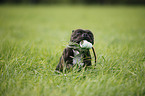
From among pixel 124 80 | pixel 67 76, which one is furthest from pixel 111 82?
pixel 67 76

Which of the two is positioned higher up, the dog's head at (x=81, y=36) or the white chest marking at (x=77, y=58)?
the dog's head at (x=81, y=36)

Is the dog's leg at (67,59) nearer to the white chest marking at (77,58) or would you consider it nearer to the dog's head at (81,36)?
the white chest marking at (77,58)

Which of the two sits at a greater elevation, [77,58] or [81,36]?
[81,36]

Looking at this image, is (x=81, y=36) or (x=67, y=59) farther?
(x=67, y=59)

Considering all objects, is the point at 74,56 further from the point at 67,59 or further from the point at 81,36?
the point at 81,36

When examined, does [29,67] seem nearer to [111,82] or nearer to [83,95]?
[83,95]

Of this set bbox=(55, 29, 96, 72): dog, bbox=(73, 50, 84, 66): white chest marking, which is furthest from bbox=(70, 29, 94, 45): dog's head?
bbox=(73, 50, 84, 66): white chest marking

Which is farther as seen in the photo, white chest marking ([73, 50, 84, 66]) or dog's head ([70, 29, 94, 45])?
white chest marking ([73, 50, 84, 66])

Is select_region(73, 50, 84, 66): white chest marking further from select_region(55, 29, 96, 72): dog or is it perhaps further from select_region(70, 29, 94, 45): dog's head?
select_region(70, 29, 94, 45): dog's head

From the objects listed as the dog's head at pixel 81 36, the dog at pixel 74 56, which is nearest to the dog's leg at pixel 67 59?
the dog at pixel 74 56

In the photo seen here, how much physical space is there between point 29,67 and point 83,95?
1044mm

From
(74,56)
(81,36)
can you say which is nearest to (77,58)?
(74,56)

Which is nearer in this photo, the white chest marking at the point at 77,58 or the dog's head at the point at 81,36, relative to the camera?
the dog's head at the point at 81,36

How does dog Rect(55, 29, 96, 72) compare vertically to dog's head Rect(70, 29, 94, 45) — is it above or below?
below
